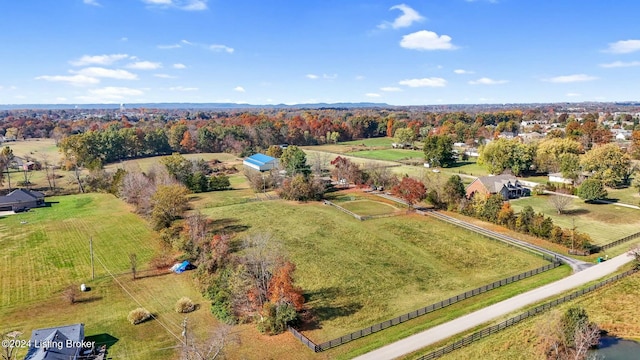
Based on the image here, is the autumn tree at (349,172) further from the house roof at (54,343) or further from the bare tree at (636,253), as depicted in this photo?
the house roof at (54,343)

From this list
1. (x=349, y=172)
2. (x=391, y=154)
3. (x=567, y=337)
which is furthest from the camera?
(x=391, y=154)

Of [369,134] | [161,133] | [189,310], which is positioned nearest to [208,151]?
[161,133]

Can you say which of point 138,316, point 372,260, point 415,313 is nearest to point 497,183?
point 372,260

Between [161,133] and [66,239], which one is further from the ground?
[161,133]

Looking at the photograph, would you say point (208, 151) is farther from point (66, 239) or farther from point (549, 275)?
point (549, 275)

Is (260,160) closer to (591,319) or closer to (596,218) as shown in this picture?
(596,218)

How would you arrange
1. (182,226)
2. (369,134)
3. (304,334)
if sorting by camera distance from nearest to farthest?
(304,334) < (182,226) < (369,134)

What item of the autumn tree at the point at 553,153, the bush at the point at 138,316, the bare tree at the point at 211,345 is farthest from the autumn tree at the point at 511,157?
the bush at the point at 138,316
